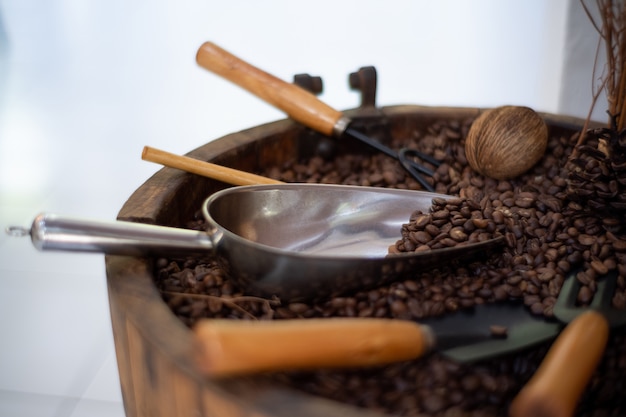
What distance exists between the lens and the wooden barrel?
22.0 inches

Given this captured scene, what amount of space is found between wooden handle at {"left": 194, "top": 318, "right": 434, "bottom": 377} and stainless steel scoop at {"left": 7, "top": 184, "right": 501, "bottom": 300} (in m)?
0.13

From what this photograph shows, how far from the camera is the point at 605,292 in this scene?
79 centimetres

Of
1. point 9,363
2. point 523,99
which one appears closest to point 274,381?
point 9,363

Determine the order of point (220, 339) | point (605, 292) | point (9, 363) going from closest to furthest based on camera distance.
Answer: point (220, 339), point (605, 292), point (9, 363)

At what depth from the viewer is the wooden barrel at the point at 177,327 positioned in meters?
0.56

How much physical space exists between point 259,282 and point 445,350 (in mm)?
212

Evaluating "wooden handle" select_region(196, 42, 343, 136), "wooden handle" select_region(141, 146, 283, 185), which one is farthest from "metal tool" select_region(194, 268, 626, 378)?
"wooden handle" select_region(196, 42, 343, 136)

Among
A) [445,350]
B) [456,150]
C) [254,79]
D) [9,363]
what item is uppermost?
[254,79]

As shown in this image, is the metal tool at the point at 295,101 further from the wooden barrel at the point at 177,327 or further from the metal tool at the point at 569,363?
the metal tool at the point at 569,363

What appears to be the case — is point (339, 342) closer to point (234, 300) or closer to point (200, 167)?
point (234, 300)

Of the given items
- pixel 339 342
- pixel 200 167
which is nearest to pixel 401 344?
pixel 339 342

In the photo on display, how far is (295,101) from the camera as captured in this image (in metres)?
1.13

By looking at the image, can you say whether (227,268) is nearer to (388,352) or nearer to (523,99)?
(388,352)

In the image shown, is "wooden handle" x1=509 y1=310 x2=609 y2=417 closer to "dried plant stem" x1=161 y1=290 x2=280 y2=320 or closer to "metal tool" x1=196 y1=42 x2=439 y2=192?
"dried plant stem" x1=161 y1=290 x2=280 y2=320
